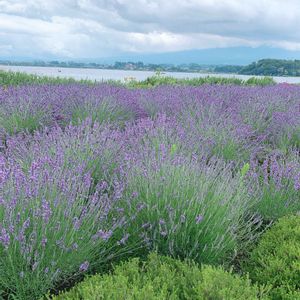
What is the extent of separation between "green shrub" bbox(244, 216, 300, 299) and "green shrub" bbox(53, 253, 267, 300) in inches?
12.7

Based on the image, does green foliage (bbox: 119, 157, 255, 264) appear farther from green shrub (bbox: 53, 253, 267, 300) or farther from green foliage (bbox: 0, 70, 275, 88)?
green foliage (bbox: 0, 70, 275, 88)

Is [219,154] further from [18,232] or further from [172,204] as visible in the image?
[18,232]

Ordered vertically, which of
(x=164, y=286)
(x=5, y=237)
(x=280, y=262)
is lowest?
(x=280, y=262)

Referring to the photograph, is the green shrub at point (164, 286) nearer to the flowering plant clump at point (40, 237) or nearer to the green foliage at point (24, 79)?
the flowering plant clump at point (40, 237)

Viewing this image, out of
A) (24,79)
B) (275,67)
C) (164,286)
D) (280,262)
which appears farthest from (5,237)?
(275,67)

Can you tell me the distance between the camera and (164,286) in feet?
6.29

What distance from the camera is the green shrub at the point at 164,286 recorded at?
1845mm

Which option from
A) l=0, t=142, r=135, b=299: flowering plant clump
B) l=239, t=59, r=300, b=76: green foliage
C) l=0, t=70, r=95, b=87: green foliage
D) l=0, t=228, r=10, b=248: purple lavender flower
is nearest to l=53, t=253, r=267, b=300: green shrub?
l=0, t=142, r=135, b=299: flowering plant clump

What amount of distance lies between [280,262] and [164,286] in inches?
32.7

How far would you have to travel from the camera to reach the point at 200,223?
2.74m

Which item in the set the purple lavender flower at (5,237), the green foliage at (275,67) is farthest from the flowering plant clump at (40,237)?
the green foliage at (275,67)

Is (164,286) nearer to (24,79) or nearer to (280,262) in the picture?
(280,262)

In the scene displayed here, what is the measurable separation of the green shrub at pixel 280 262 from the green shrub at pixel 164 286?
322 millimetres

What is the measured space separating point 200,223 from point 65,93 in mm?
4571
